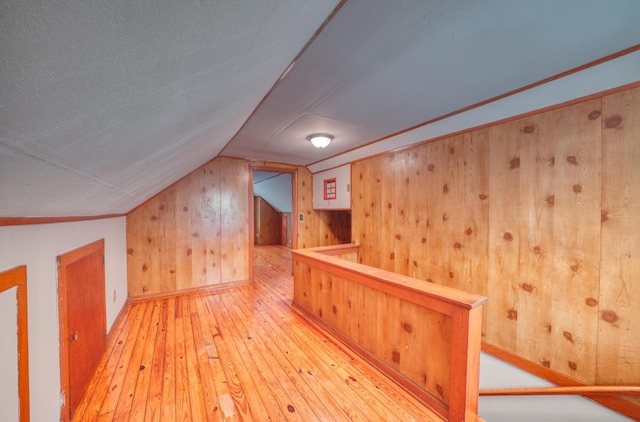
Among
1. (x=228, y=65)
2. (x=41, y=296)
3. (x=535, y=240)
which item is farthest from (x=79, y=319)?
(x=535, y=240)

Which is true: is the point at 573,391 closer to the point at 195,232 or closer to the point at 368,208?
the point at 368,208

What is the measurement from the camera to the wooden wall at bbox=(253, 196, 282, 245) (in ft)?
25.9

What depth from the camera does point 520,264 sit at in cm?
201

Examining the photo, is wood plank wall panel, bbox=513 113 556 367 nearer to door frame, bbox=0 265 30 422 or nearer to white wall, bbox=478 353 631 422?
white wall, bbox=478 353 631 422

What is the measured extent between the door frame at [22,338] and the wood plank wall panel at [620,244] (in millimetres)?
3238

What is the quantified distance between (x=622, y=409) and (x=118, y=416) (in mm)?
3247

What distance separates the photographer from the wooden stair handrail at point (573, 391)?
4.94 ft

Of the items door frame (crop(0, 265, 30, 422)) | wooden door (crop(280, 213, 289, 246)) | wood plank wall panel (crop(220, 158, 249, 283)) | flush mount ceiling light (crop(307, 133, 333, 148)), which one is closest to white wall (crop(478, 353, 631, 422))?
flush mount ceiling light (crop(307, 133, 333, 148))

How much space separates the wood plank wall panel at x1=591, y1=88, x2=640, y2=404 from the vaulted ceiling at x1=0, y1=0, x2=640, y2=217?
0.46 meters

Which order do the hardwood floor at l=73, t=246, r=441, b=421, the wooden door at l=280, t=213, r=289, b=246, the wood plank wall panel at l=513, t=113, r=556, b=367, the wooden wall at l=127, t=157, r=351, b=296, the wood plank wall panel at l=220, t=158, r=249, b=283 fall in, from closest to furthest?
the hardwood floor at l=73, t=246, r=441, b=421
the wood plank wall panel at l=513, t=113, r=556, b=367
the wooden wall at l=127, t=157, r=351, b=296
the wood plank wall panel at l=220, t=158, r=249, b=283
the wooden door at l=280, t=213, r=289, b=246

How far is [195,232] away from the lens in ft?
11.8

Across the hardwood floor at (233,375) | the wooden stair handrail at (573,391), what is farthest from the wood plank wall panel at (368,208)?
the wooden stair handrail at (573,391)

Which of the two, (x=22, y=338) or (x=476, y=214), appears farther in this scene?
(x=476, y=214)

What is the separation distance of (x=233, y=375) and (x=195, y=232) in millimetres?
2364
